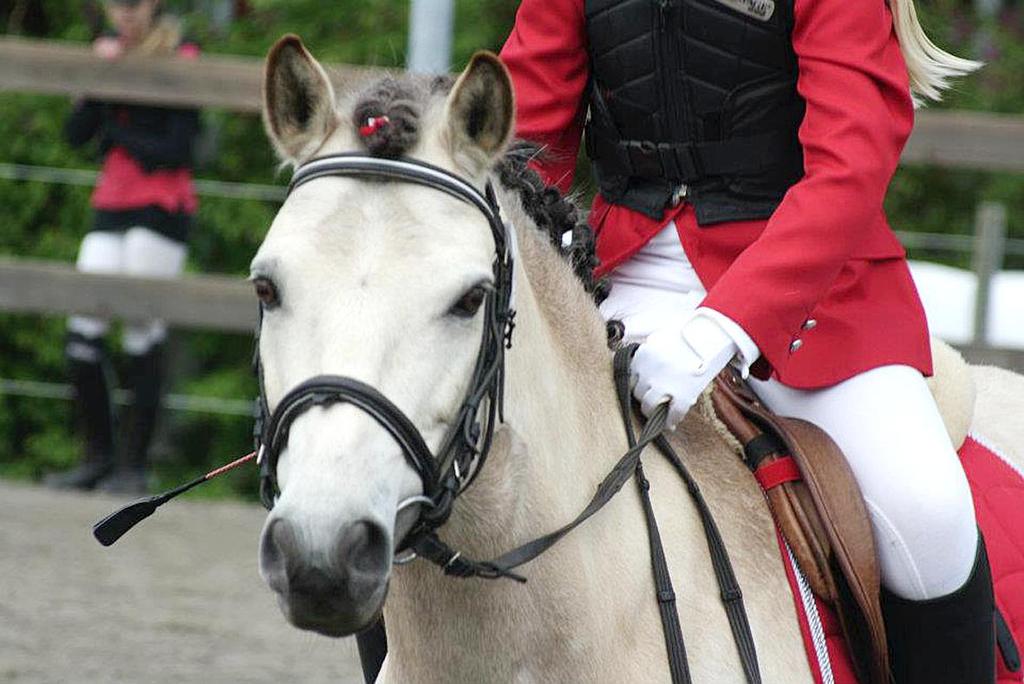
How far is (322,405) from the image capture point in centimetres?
226

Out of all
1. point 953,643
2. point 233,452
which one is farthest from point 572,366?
point 233,452

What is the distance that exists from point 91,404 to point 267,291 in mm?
5931

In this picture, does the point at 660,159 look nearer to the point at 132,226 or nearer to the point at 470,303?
the point at 470,303

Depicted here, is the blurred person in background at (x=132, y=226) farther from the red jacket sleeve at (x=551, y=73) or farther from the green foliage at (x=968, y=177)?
the red jacket sleeve at (x=551, y=73)

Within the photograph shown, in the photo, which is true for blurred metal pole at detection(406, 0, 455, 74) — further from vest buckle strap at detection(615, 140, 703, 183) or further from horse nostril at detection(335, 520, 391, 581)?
horse nostril at detection(335, 520, 391, 581)

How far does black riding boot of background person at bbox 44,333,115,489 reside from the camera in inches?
319

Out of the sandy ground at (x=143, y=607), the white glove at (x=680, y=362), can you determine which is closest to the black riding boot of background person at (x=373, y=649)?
the white glove at (x=680, y=362)

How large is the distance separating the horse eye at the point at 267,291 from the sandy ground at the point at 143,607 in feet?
10.6

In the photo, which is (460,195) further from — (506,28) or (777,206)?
(506,28)

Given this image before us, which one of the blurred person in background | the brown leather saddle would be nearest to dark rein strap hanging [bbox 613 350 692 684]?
the brown leather saddle

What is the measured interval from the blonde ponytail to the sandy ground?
9.53ft

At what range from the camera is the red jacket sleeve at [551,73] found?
3297mm

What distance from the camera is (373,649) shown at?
3.20 m

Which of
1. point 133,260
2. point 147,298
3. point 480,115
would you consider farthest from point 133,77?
point 480,115
